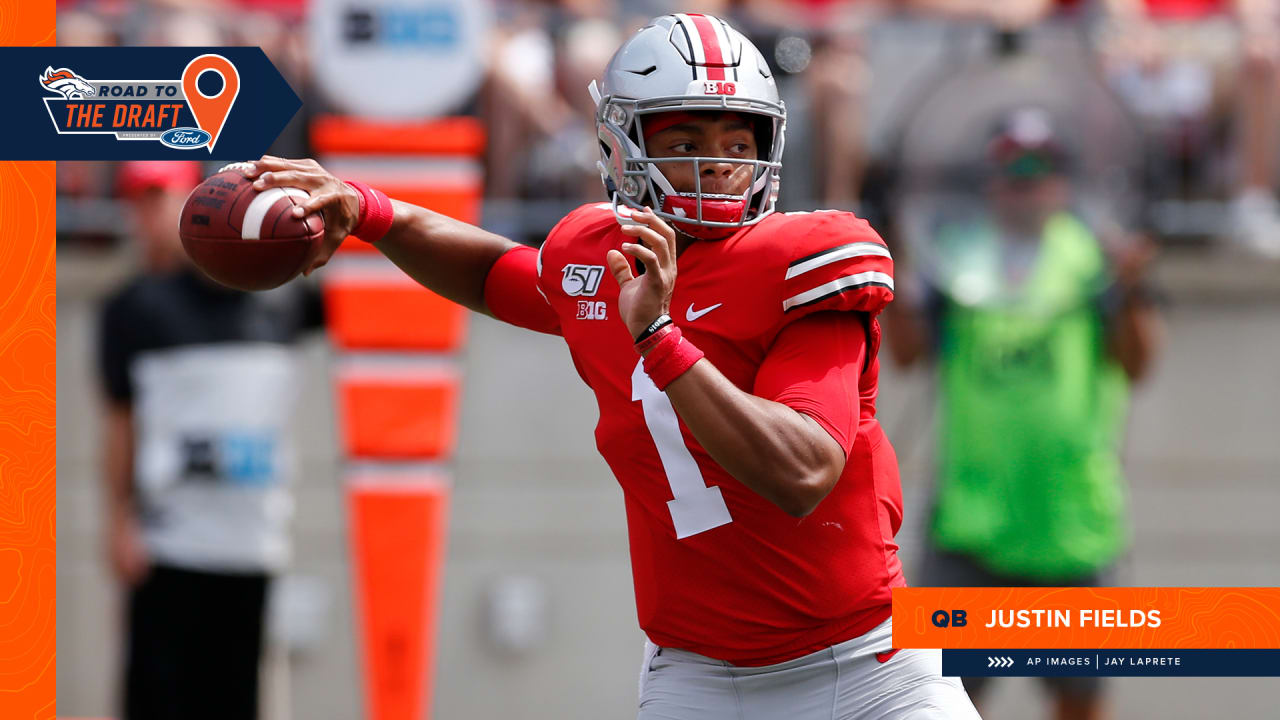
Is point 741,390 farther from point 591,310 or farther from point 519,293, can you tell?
point 519,293

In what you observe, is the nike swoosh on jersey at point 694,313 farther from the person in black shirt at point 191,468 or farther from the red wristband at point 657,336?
the person in black shirt at point 191,468

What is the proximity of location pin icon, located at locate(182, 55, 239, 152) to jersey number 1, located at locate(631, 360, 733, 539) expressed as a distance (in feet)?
3.02

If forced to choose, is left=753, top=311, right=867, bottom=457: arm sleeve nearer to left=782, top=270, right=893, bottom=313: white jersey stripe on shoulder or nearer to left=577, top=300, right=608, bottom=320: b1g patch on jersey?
left=782, top=270, right=893, bottom=313: white jersey stripe on shoulder

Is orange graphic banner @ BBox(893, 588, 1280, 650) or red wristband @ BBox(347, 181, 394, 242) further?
red wristband @ BBox(347, 181, 394, 242)

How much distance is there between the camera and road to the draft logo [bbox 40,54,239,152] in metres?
2.71

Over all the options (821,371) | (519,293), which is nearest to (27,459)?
(519,293)

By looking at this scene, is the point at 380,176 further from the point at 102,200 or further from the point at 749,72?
the point at 749,72

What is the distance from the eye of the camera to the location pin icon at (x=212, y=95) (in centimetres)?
280

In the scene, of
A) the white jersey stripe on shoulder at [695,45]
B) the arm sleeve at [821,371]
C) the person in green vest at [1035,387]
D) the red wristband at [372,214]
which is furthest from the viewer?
the person in green vest at [1035,387]

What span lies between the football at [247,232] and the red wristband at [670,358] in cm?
84

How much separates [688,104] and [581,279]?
0.38 meters

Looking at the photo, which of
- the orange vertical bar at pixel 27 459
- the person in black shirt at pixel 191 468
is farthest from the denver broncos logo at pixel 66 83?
the person in black shirt at pixel 191 468

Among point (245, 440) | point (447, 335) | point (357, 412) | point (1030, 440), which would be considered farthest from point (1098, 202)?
point (245, 440)

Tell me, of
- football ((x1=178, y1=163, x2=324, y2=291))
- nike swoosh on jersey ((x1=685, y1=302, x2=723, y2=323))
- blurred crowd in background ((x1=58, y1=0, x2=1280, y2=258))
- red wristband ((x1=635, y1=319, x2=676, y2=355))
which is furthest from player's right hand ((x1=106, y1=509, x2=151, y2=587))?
red wristband ((x1=635, y1=319, x2=676, y2=355))
